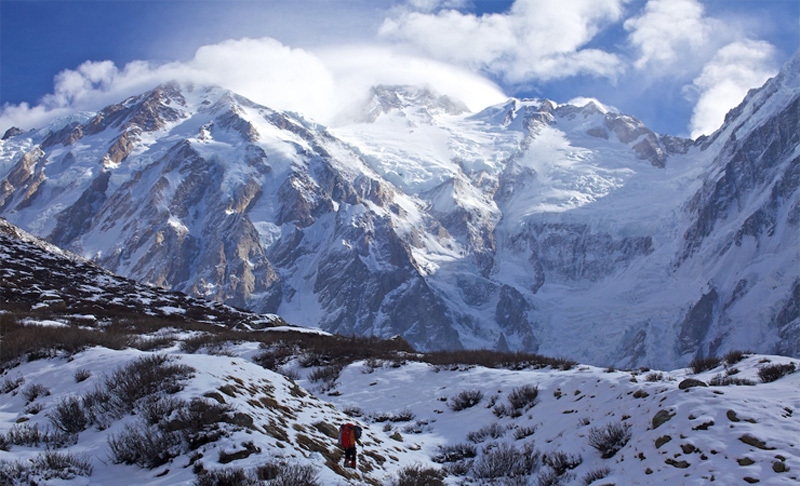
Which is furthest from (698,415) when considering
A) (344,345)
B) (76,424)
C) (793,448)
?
(344,345)

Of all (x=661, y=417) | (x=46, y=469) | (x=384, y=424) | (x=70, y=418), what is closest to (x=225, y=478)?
(x=46, y=469)

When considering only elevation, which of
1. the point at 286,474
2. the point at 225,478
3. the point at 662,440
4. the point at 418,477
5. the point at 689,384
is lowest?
the point at 418,477

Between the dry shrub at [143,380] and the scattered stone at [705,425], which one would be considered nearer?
the scattered stone at [705,425]

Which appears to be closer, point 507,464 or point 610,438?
point 610,438

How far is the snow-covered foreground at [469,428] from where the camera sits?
10.6m

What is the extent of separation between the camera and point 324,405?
1889 centimetres

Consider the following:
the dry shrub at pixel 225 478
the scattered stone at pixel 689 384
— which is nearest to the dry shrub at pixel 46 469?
the dry shrub at pixel 225 478

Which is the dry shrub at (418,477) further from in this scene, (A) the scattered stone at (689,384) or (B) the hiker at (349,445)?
(A) the scattered stone at (689,384)

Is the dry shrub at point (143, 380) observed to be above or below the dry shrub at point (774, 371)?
above

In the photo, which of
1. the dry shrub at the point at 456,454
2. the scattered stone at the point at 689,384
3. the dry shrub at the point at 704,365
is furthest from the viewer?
the dry shrub at the point at 704,365

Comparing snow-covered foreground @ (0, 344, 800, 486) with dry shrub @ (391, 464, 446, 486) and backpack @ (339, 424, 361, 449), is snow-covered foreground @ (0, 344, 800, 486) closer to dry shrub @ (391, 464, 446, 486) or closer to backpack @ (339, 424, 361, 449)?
dry shrub @ (391, 464, 446, 486)

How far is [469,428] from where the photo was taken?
18.8 m

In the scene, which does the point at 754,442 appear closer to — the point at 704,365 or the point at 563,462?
the point at 563,462

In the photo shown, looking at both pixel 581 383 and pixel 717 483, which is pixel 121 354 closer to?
pixel 581 383
